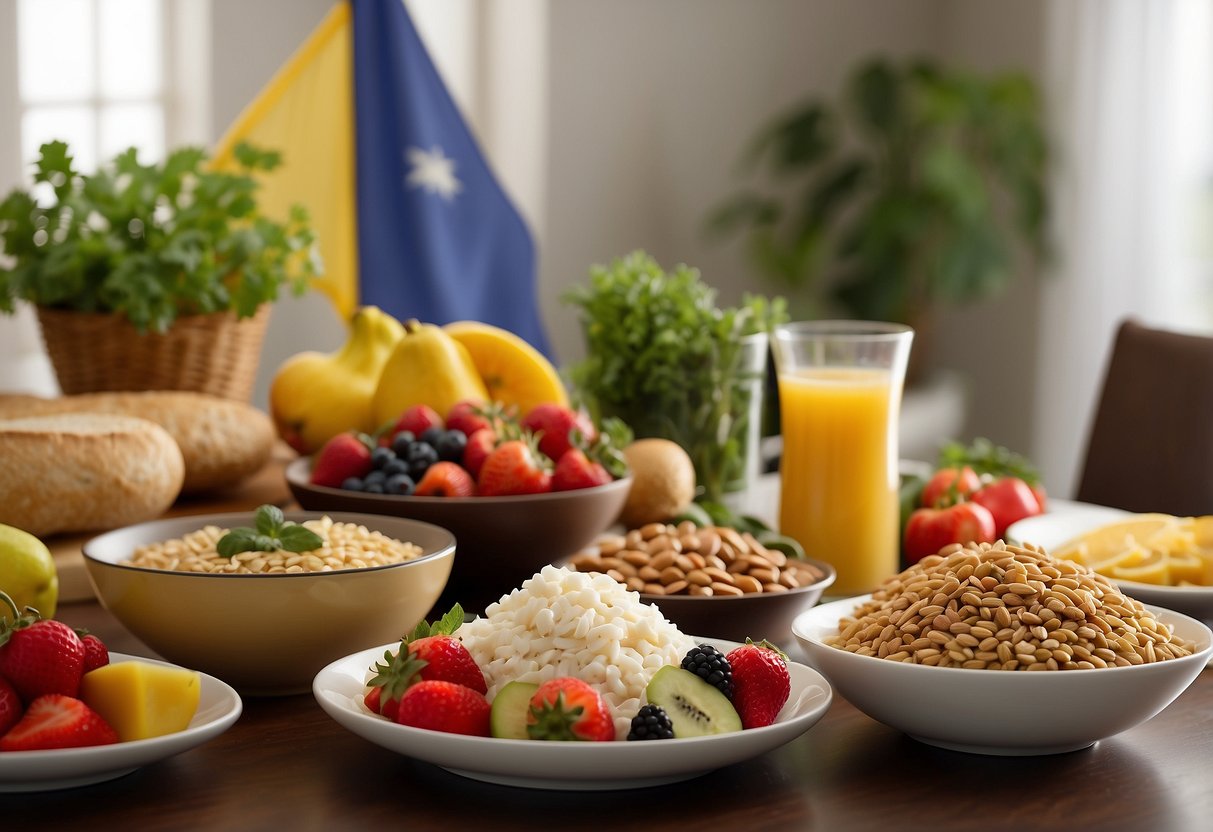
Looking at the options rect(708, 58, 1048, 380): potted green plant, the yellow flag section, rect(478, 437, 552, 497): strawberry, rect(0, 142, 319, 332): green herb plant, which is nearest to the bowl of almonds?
rect(478, 437, 552, 497): strawberry

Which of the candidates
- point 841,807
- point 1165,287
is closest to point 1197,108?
point 1165,287

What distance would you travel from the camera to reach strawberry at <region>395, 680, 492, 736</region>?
85cm

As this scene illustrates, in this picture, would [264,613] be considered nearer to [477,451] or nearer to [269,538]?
[269,538]

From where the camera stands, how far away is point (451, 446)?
135 centimetres

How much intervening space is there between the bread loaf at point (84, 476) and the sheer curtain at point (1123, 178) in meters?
3.42

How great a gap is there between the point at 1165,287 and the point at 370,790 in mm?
3784

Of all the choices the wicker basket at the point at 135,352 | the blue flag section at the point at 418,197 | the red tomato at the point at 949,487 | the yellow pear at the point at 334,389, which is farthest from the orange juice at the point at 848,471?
the blue flag section at the point at 418,197

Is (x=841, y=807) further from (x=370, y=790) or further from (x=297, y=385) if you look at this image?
(x=297, y=385)

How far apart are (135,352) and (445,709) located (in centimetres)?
119

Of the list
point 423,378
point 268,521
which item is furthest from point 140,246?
point 268,521

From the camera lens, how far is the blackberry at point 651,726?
0.84 metres

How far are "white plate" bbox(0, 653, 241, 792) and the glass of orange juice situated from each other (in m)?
0.72

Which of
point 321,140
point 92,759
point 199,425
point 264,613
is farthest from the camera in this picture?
point 321,140

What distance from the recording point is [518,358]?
1.68 metres
